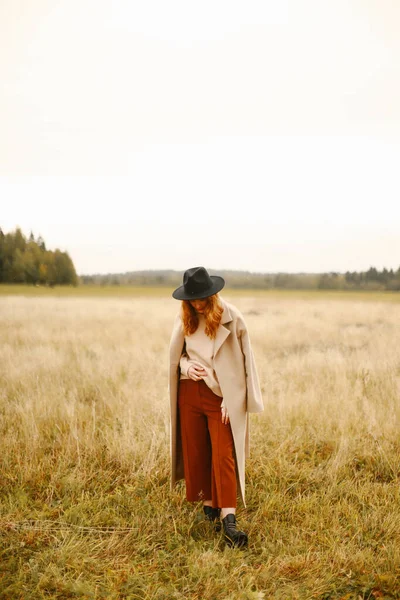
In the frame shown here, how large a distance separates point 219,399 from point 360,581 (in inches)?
59.7

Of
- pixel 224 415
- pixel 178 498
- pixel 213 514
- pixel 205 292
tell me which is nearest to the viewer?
pixel 205 292

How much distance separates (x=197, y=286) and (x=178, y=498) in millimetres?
1918

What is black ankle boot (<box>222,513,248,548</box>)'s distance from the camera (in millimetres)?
3270

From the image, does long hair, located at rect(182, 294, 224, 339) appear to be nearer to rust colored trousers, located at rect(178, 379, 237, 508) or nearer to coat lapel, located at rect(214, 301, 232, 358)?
coat lapel, located at rect(214, 301, 232, 358)

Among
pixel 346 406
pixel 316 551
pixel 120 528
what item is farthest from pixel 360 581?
pixel 346 406

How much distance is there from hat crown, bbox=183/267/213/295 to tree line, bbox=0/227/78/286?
793 inches

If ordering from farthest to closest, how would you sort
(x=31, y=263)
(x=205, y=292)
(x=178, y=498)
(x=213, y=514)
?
1. (x=31, y=263)
2. (x=178, y=498)
3. (x=213, y=514)
4. (x=205, y=292)

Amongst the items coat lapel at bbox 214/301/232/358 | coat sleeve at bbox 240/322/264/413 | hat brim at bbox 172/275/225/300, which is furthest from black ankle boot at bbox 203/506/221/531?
hat brim at bbox 172/275/225/300

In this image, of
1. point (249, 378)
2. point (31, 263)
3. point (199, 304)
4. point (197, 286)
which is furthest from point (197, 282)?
point (31, 263)

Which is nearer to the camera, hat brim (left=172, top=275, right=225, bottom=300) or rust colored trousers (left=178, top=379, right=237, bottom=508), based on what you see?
hat brim (left=172, top=275, right=225, bottom=300)

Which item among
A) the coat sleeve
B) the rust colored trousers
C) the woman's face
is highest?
the woman's face

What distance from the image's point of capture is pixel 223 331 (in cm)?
337

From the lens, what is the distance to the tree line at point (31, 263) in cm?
2386

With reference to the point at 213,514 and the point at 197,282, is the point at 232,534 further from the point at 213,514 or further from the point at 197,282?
the point at 197,282
